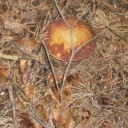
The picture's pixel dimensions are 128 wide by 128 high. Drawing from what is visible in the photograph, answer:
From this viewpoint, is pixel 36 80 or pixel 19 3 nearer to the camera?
pixel 36 80

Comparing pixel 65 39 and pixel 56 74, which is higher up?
pixel 65 39

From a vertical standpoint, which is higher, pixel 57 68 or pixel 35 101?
pixel 57 68

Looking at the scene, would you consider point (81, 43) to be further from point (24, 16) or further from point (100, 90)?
point (24, 16)

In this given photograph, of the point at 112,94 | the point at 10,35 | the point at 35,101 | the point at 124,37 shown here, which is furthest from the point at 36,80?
the point at 124,37
